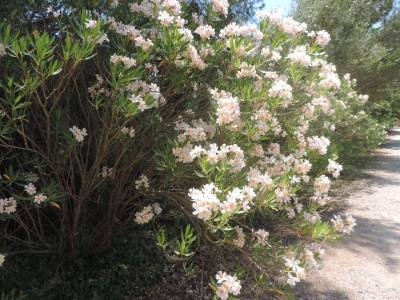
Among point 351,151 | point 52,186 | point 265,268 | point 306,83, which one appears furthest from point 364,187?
point 52,186

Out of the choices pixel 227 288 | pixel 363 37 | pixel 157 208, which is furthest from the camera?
pixel 363 37

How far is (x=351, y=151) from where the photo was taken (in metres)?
7.60

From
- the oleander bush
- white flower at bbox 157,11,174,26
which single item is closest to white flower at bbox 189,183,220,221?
the oleander bush

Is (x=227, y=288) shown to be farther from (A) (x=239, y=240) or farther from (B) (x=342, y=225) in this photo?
(B) (x=342, y=225)

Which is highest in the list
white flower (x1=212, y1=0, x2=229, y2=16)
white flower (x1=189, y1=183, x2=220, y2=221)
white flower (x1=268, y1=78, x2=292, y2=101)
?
white flower (x1=212, y1=0, x2=229, y2=16)

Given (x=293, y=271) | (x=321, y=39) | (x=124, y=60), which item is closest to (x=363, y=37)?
(x=321, y=39)

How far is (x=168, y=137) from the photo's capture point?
9.64 ft

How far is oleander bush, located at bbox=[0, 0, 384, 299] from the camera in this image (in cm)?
229

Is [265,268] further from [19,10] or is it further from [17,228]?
[19,10]

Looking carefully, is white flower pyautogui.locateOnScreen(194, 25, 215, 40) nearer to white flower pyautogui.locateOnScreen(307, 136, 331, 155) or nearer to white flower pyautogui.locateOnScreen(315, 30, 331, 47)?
white flower pyautogui.locateOnScreen(315, 30, 331, 47)

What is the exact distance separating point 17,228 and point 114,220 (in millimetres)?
757

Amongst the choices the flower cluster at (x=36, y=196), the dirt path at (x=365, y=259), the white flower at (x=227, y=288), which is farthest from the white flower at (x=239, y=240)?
the flower cluster at (x=36, y=196)

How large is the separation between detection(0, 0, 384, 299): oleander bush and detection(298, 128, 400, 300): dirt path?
769mm

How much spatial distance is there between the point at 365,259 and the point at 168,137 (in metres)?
2.84
